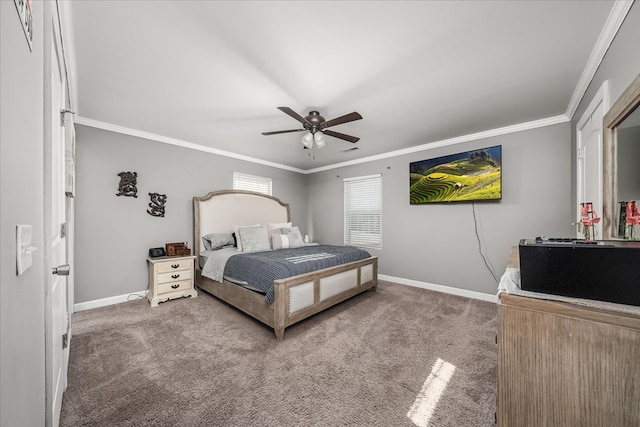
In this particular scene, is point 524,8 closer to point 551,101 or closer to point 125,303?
point 551,101

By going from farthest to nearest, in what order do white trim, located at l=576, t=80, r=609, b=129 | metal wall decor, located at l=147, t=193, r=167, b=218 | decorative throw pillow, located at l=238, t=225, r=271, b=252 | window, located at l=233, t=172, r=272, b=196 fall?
window, located at l=233, t=172, r=272, b=196
decorative throw pillow, located at l=238, t=225, r=271, b=252
metal wall decor, located at l=147, t=193, r=167, b=218
white trim, located at l=576, t=80, r=609, b=129

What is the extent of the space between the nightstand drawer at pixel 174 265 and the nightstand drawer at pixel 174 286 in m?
0.19

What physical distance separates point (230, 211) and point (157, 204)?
1.12 metres

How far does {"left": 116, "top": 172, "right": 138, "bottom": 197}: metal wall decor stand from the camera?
328 centimetres

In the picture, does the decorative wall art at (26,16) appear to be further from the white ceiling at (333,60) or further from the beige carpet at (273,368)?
the beige carpet at (273,368)

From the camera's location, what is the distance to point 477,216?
138 inches

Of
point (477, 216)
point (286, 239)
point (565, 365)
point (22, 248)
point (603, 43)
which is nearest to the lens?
point (22, 248)

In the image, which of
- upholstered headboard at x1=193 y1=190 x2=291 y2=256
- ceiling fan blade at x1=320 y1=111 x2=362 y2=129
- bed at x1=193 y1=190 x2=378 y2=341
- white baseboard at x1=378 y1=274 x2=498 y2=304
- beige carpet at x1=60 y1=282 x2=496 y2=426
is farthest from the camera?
upholstered headboard at x1=193 y1=190 x2=291 y2=256

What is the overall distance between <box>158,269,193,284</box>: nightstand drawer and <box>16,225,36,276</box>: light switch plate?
9.90 feet

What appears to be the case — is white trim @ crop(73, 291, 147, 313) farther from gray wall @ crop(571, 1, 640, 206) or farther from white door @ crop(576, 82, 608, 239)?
A: gray wall @ crop(571, 1, 640, 206)

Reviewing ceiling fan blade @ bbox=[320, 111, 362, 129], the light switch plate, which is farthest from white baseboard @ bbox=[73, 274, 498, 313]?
the light switch plate

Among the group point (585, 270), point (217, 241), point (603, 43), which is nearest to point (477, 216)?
point (603, 43)

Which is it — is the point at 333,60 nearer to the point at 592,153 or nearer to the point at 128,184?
the point at 592,153

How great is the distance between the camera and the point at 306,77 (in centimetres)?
212
